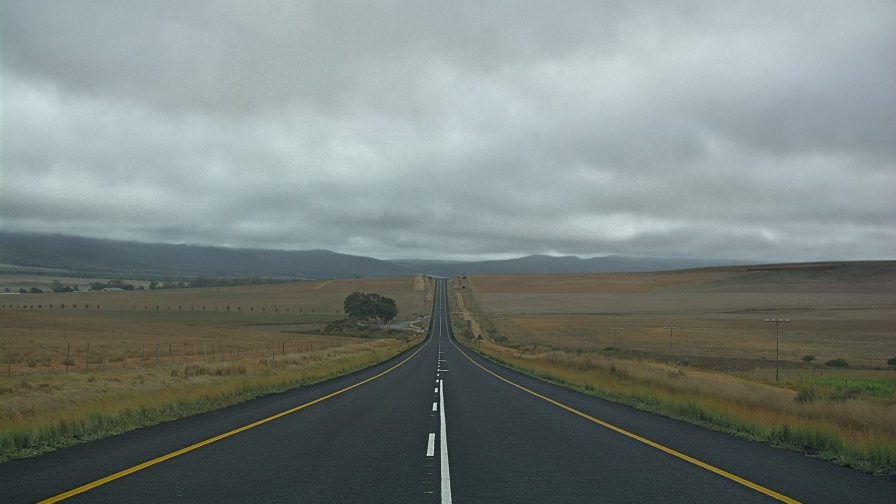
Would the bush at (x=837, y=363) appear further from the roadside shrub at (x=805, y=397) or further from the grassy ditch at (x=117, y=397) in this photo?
the grassy ditch at (x=117, y=397)

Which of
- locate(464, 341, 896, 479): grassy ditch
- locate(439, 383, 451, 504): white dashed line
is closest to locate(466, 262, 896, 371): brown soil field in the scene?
A: locate(464, 341, 896, 479): grassy ditch

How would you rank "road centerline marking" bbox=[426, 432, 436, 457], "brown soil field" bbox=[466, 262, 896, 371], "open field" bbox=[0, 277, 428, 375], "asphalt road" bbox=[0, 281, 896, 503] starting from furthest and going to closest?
"brown soil field" bbox=[466, 262, 896, 371]
"open field" bbox=[0, 277, 428, 375]
"road centerline marking" bbox=[426, 432, 436, 457]
"asphalt road" bbox=[0, 281, 896, 503]

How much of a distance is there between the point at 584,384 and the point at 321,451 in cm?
1801

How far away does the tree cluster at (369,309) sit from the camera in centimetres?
12556

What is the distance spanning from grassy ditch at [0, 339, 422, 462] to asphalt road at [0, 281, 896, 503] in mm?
1036

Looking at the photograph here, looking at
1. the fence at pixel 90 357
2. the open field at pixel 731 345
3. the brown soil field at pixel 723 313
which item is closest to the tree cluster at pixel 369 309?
the open field at pixel 731 345

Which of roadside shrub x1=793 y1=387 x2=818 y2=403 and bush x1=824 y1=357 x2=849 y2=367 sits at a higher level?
roadside shrub x1=793 y1=387 x2=818 y2=403

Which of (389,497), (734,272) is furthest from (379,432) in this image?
(734,272)

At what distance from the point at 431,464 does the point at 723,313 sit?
119745 mm

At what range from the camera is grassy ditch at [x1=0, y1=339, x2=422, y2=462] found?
38.7 ft

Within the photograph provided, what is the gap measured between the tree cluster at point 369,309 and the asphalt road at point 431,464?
110612 millimetres

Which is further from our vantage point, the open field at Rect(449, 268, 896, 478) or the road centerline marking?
the open field at Rect(449, 268, 896, 478)

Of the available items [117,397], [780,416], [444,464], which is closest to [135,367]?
[117,397]

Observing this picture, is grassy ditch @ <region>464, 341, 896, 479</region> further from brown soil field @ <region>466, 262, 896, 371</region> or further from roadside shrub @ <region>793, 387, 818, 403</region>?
brown soil field @ <region>466, 262, 896, 371</region>
